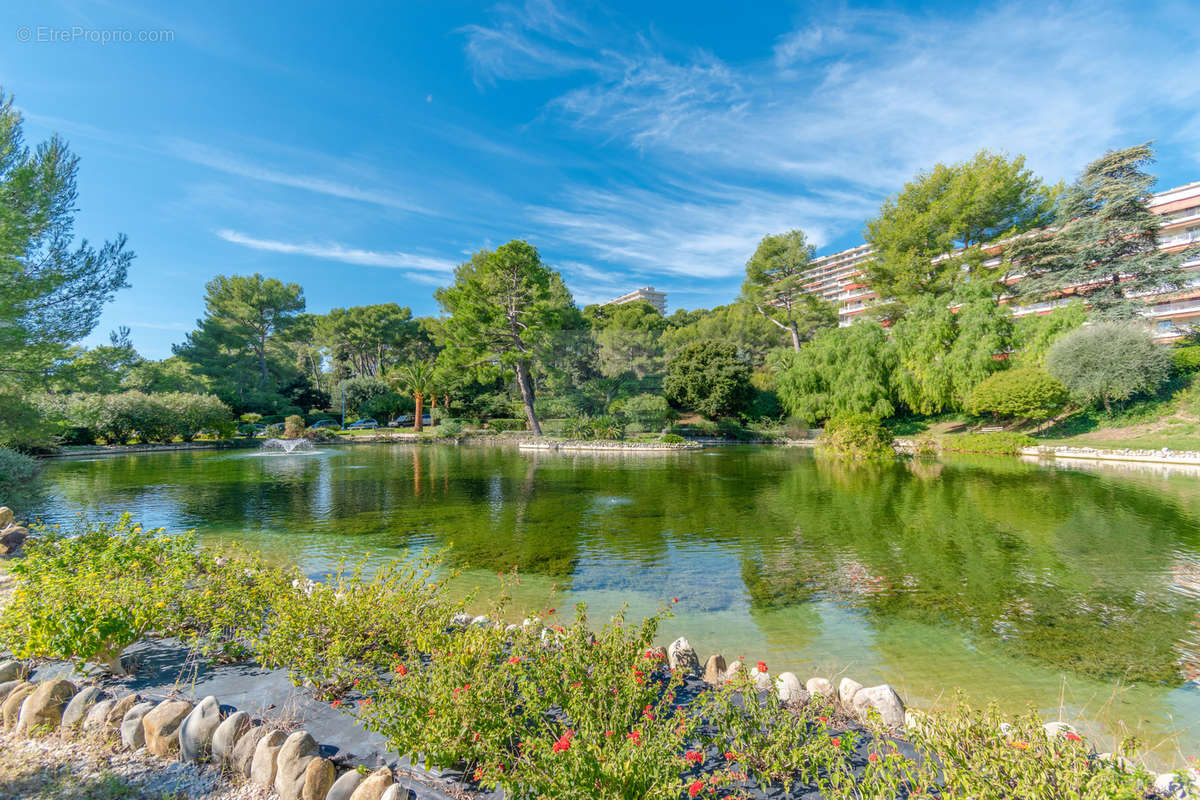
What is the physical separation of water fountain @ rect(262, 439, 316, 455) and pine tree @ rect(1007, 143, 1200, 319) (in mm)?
42541

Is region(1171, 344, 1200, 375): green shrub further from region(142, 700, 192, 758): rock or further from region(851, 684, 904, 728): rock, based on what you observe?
region(142, 700, 192, 758): rock

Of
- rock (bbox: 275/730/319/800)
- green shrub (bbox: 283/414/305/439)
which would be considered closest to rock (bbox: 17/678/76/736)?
rock (bbox: 275/730/319/800)

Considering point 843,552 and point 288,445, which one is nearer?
point 843,552

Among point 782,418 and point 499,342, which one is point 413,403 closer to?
point 499,342

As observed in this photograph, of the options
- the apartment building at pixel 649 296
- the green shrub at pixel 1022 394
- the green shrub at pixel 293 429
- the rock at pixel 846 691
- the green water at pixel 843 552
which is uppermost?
the apartment building at pixel 649 296

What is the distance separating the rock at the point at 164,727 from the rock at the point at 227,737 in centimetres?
29

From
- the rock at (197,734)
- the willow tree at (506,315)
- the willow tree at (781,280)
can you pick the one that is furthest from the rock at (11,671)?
the willow tree at (781,280)

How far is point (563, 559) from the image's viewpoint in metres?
7.73

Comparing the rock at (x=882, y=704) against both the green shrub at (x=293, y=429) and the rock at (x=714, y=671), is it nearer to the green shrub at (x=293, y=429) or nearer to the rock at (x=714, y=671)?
the rock at (x=714, y=671)

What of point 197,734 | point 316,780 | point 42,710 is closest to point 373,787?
point 316,780

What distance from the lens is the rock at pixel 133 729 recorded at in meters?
2.75

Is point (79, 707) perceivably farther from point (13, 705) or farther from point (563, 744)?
point (563, 744)

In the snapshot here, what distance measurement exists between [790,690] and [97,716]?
4.23 m

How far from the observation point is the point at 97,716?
2.86 metres
